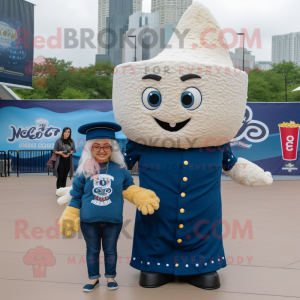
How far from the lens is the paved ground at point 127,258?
11.9ft

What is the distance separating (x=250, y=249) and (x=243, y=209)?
3197 millimetres

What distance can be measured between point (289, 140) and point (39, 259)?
11.1 metres

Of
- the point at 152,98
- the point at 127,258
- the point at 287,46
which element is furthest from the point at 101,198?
the point at 287,46

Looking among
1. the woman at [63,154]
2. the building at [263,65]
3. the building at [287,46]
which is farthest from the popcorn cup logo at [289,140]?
the building at [287,46]

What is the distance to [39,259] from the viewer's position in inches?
181

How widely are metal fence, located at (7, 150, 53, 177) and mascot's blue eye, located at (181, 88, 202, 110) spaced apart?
464 inches

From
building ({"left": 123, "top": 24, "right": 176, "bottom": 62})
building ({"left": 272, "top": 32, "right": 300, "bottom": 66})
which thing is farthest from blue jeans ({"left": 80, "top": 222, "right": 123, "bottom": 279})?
building ({"left": 272, "top": 32, "right": 300, "bottom": 66})

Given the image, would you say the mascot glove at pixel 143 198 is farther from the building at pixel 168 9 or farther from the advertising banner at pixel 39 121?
the building at pixel 168 9

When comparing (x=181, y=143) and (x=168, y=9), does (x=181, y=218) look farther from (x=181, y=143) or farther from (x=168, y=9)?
(x=168, y=9)

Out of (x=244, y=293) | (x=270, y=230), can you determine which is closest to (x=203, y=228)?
(x=244, y=293)

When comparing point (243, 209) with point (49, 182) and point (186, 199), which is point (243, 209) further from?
point (49, 182)

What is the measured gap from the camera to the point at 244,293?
3.68m

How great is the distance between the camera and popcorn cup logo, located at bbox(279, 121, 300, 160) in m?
13.6

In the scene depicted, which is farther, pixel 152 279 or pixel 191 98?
pixel 152 279
